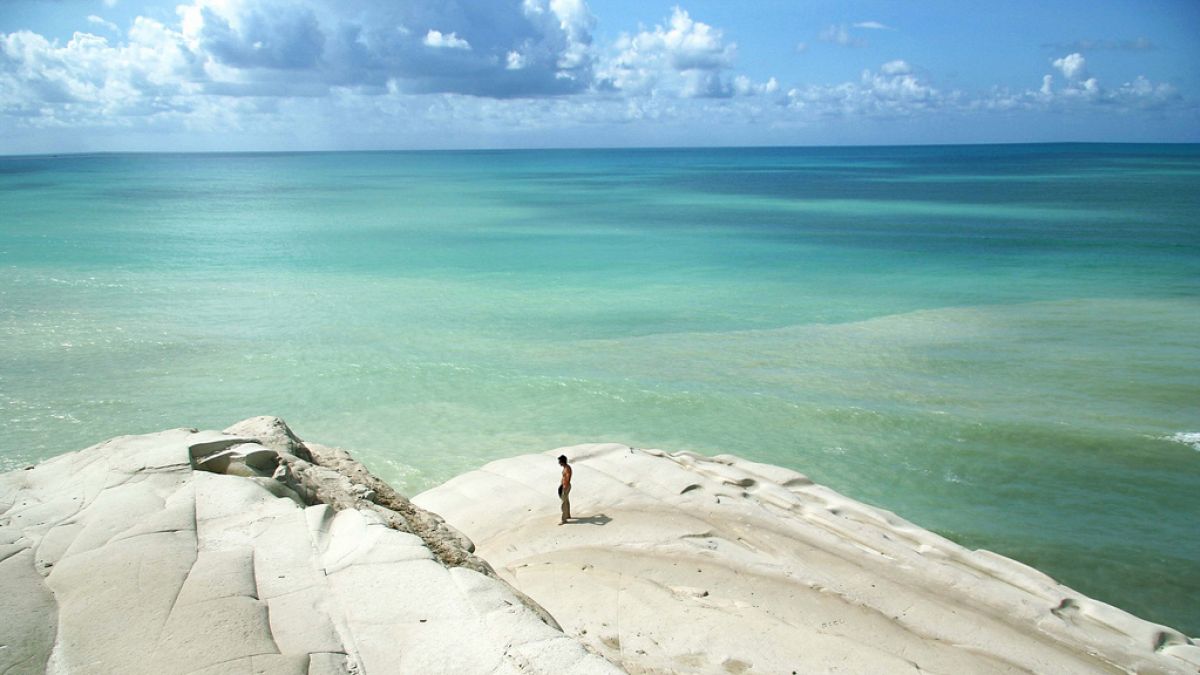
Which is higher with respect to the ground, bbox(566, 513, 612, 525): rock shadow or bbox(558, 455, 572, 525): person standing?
bbox(558, 455, 572, 525): person standing

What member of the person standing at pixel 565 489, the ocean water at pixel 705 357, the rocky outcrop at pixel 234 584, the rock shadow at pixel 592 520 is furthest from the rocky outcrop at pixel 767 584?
the ocean water at pixel 705 357

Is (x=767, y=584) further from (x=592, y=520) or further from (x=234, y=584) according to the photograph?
(x=234, y=584)

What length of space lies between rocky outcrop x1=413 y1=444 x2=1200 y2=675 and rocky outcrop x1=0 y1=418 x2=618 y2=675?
1.36 meters

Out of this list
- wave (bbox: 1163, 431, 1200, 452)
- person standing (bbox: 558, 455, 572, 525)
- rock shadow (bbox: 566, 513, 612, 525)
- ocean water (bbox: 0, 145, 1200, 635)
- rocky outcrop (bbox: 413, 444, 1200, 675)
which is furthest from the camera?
wave (bbox: 1163, 431, 1200, 452)

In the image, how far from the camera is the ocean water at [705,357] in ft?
41.2

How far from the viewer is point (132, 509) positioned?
22.2 ft

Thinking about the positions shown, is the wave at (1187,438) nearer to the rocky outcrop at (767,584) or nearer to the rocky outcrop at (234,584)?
the rocky outcrop at (767,584)

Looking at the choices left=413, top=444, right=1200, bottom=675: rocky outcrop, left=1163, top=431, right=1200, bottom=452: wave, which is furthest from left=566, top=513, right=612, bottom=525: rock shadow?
left=1163, top=431, right=1200, bottom=452: wave

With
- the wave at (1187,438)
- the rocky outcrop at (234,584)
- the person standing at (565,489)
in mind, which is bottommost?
the wave at (1187,438)

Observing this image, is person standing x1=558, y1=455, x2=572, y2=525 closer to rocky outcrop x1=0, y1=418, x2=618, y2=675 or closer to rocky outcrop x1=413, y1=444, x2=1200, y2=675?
rocky outcrop x1=413, y1=444, x2=1200, y2=675

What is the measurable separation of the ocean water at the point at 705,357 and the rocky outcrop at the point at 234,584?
530 cm

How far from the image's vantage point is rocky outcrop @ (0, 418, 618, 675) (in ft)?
16.1

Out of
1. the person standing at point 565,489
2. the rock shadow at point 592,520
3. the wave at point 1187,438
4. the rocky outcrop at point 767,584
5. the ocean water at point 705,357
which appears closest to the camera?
the rocky outcrop at point 767,584

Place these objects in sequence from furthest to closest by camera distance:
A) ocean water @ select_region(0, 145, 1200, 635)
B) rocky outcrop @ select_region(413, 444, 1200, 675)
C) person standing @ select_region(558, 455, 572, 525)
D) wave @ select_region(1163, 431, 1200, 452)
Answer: wave @ select_region(1163, 431, 1200, 452), ocean water @ select_region(0, 145, 1200, 635), person standing @ select_region(558, 455, 572, 525), rocky outcrop @ select_region(413, 444, 1200, 675)
